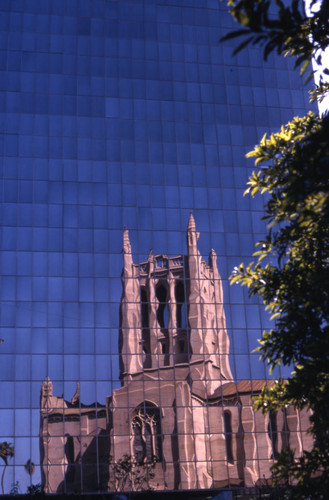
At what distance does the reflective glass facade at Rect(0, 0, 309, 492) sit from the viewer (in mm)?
54281

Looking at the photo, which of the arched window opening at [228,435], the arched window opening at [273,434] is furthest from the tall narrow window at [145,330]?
the arched window opening at [273,434]

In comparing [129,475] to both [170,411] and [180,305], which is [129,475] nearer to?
[170,411]

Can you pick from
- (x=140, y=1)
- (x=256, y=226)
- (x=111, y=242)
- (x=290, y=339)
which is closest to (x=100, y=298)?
(x=111, y=242)

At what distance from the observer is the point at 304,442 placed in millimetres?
55844

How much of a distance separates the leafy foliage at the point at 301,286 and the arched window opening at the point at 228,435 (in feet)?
114

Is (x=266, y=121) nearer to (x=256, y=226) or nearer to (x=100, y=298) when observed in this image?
(x=256, y=226)

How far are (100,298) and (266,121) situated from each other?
63.5 ft

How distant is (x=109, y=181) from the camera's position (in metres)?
60.0

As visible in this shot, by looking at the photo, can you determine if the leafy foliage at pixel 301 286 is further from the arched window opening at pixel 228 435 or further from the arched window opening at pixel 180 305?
the arched window opening at pixel 180 305

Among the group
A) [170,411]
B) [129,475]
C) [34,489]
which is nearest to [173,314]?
[170,411]

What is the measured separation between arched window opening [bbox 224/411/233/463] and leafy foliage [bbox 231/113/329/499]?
34.7 metres

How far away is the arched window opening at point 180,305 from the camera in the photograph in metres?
57.2

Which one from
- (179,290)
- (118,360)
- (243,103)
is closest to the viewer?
(118,360)

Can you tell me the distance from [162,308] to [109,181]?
9949mm
